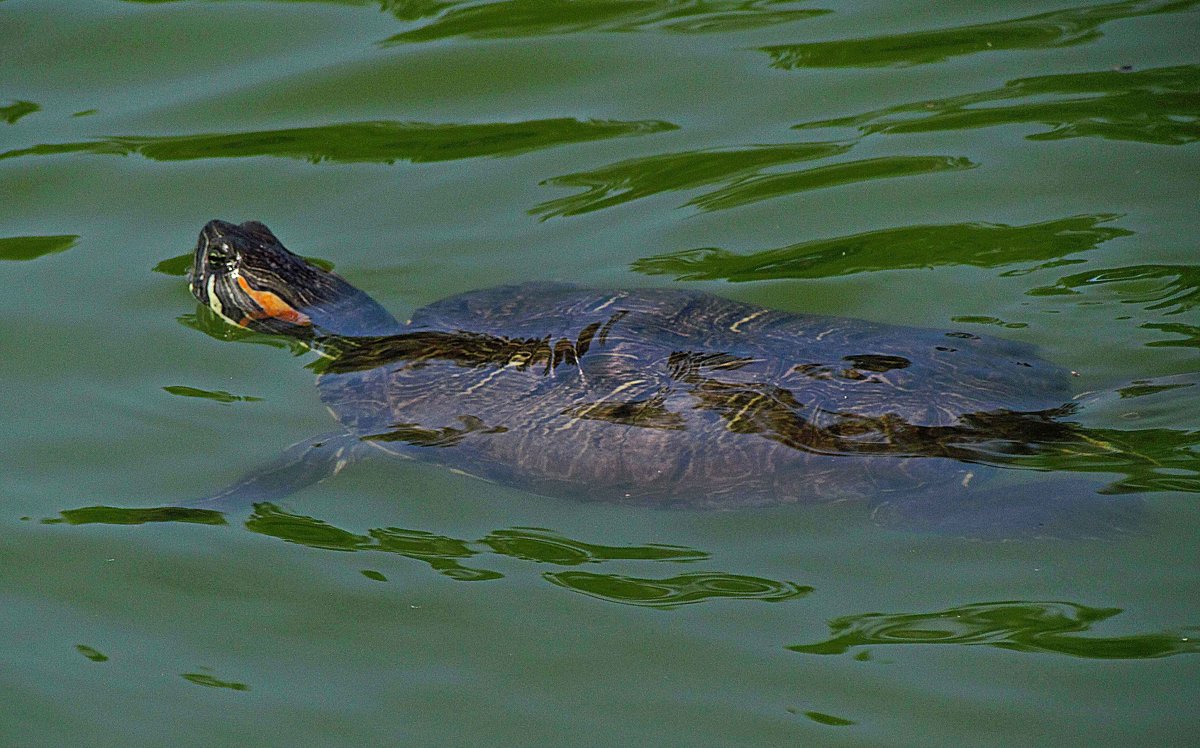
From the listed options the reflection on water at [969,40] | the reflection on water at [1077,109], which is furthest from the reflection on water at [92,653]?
the reflection on water at [969,40]

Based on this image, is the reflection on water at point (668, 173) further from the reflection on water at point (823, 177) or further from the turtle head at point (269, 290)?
the turtle head at point (269, 290)

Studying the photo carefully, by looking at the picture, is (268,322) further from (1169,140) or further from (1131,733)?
(1169,140)

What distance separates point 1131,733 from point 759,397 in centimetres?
151

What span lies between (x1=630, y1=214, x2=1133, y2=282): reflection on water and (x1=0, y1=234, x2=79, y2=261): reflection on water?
2.69 m

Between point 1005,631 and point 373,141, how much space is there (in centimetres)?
425

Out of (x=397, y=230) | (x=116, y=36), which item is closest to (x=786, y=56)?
(x=397, y=230)

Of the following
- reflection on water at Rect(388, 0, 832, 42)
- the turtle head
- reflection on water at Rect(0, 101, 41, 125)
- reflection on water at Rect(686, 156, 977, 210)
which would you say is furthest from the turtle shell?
reflection on water at Rect(0, 101, 41, 125)

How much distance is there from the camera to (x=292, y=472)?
14.0 ft

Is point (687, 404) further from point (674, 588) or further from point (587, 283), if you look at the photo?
point (587, 283)

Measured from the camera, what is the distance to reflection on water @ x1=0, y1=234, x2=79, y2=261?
18.6 feet

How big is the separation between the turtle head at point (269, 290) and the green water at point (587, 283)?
0.54ft

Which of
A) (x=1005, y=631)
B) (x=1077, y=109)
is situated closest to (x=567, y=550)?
(x=1005, y=631)

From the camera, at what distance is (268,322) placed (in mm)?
5180

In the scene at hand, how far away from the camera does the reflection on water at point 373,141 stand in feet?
20.7
